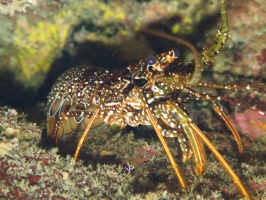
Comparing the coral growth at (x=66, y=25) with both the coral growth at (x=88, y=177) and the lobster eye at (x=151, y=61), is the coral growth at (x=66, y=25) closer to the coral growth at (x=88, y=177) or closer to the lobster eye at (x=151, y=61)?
the lobster eye at (x=151, y=61)

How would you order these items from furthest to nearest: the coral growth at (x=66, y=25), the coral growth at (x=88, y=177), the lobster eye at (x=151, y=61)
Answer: the coral growth at (x=66, y=25) < the lobster eye at (x=151, y=61) < the coral growth at (x=88, y=177)

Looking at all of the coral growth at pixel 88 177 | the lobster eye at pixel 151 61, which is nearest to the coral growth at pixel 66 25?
the lobster eye at pixel 151 61

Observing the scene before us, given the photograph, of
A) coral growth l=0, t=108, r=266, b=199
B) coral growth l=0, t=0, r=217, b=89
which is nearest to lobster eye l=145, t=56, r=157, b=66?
coral growth l=0, t=108, r=266, b=199

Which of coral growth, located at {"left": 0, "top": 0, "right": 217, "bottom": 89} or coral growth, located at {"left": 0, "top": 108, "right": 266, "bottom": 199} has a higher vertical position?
coral growth, located at {"left": 0, "top": 0, "right": 217, "bottom": 89}

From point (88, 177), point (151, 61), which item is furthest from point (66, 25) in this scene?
point (88, 177)

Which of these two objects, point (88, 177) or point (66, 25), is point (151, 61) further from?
point (66, 25)

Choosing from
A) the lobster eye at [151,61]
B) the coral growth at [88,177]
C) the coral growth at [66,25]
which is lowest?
the coral growth at [88,177]

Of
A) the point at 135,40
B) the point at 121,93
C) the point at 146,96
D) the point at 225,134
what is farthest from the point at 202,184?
the point at 135,40

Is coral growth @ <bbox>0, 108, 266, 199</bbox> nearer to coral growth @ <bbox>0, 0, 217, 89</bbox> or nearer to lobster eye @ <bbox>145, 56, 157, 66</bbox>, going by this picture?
lobster eye @ <bbox>145, 56, 157, 66</bbox>

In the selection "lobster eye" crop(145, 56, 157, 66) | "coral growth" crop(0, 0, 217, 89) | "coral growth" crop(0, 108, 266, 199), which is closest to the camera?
"coral growth" crop(0, 108, 266, 199)

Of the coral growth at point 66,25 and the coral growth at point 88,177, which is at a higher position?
the coral growth at point 66,25

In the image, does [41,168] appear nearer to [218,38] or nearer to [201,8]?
[218,38]
